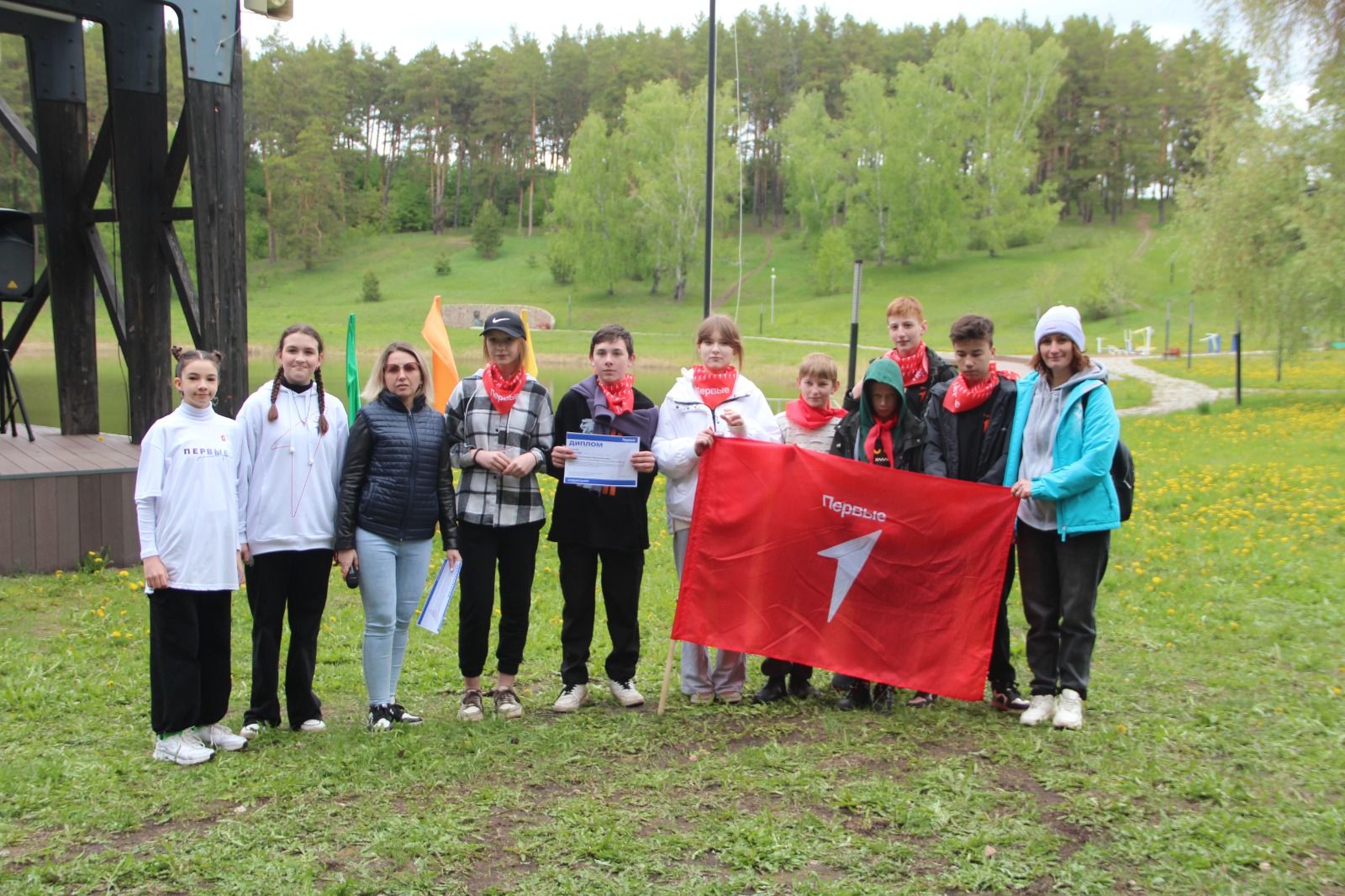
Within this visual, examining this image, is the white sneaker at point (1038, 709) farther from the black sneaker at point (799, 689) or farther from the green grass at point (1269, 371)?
the green grass at point (1269, 371)

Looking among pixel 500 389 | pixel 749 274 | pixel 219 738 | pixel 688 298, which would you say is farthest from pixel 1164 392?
pixel 749 274

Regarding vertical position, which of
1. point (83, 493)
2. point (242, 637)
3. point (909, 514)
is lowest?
point (242, 637)

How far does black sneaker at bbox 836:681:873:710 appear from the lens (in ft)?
19.0

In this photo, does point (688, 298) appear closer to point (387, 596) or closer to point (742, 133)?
point (742, 133)

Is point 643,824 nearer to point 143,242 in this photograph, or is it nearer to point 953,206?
point 143,242

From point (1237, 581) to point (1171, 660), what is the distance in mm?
2538

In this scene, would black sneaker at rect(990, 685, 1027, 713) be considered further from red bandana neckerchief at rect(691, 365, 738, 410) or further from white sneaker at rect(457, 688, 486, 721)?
white sneaker at rect(457, 688, 486, 721)

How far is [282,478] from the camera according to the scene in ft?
17.1

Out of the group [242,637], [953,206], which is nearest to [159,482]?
[242,637]

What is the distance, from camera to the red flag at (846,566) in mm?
5574

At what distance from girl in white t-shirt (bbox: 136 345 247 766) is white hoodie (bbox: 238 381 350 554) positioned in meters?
0.12

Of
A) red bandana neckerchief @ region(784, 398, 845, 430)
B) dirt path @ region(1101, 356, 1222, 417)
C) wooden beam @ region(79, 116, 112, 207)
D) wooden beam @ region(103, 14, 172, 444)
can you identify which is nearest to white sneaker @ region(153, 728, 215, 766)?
red bandana neckerchief @ region(784, 398, 845, 430)

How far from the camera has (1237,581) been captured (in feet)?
29.2

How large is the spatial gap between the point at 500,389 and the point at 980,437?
2323mm
